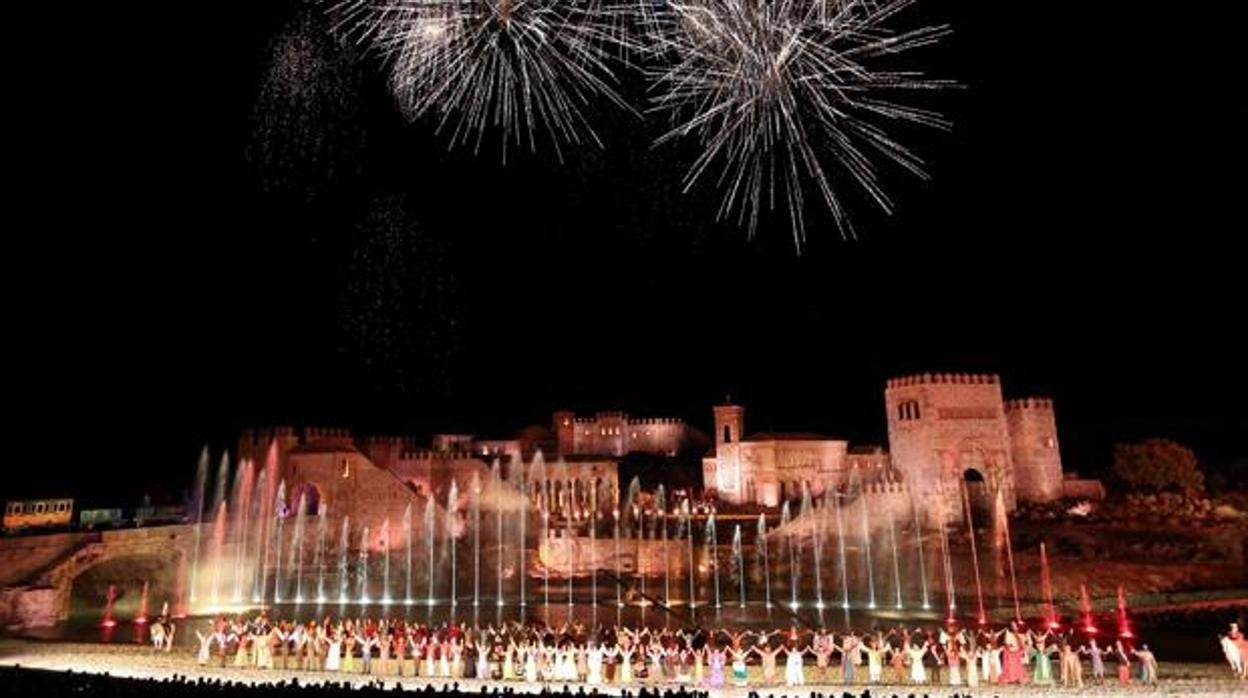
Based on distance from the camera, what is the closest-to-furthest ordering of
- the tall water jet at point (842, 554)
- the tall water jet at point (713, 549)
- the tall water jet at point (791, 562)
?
1. the tall water jet at point (842, 554)
2. the tall water jet at point (791, 562)
3. the tall water jet at point (713, 549)

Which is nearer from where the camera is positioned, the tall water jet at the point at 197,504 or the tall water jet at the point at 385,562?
the tall water jet at the point at 197,504

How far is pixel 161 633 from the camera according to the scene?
20.6m

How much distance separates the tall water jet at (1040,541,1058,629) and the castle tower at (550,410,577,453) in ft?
143

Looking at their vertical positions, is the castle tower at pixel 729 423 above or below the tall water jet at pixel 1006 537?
above

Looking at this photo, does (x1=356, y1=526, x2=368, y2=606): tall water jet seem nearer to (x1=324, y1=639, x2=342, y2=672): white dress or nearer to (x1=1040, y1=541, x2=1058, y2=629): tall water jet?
(x1=324, y1=639, x2=342, y2=672): white dress

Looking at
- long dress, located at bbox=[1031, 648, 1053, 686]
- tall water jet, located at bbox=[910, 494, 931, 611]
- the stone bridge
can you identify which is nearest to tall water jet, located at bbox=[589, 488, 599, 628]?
tall water jet, located at bbox=[910, 494, 931, 611]

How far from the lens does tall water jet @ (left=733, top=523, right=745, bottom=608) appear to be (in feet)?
116

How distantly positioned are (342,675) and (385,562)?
84.7 ft

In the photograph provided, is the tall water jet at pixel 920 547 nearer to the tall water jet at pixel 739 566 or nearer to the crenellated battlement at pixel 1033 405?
the tall water jet at pixel 739 566

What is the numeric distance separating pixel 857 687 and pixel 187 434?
5370 cm

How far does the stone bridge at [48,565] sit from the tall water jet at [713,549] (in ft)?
84.6

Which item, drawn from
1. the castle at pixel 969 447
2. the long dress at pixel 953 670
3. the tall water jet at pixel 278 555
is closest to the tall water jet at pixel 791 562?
the castle at pixel 969 447

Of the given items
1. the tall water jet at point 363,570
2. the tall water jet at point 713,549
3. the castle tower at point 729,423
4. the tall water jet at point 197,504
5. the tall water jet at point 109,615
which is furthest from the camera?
the castle tower at point 729,423

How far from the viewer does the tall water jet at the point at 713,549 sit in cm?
3560
